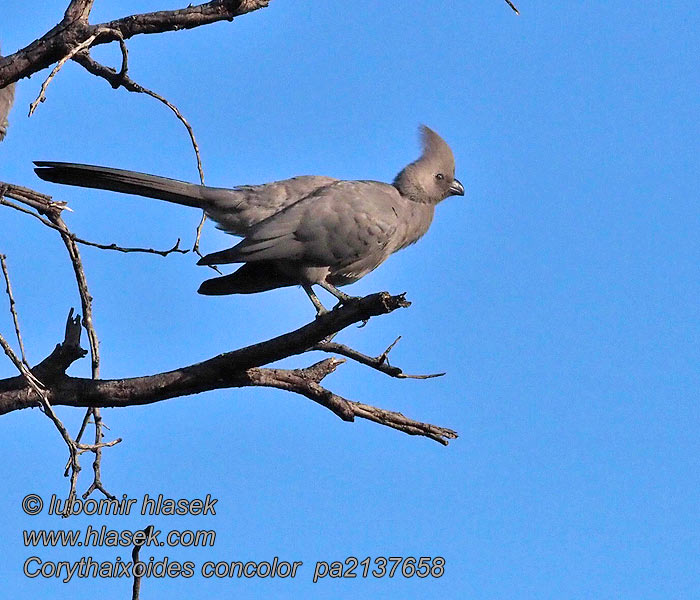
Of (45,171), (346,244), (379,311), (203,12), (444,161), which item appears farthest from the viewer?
(444,161)

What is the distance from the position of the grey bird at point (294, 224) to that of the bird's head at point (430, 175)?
304 millimetres

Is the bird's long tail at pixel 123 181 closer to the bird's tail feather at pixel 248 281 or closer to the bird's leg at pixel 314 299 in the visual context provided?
the bird's tail feather at pixel 248 281

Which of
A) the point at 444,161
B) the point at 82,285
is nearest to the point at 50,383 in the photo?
the point at 82,285

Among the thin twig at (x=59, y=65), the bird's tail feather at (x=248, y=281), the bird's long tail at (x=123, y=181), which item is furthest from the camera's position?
the bird's tail feather at (x=248, y=281)

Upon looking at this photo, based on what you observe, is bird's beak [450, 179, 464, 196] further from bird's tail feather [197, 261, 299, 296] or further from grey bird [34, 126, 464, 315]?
bird's tail feather [197, 261, 299, 296]

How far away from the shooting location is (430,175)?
6.31m

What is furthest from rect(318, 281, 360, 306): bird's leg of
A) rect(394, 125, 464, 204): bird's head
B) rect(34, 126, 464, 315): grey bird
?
rect(394, 125, 464, 204): bird's head

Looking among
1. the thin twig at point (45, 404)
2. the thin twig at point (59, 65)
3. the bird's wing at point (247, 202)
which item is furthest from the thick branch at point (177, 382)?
the thin twig at point (59, 65)

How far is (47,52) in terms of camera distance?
434 cm

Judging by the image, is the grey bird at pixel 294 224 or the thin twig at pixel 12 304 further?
the grey bird at pixel 294 224

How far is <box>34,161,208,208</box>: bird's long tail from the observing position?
15.9 ft

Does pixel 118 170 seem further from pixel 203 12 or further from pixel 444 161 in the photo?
pixel 444 161

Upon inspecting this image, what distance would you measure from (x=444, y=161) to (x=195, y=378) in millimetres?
2603

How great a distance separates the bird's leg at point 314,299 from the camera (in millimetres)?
5445
